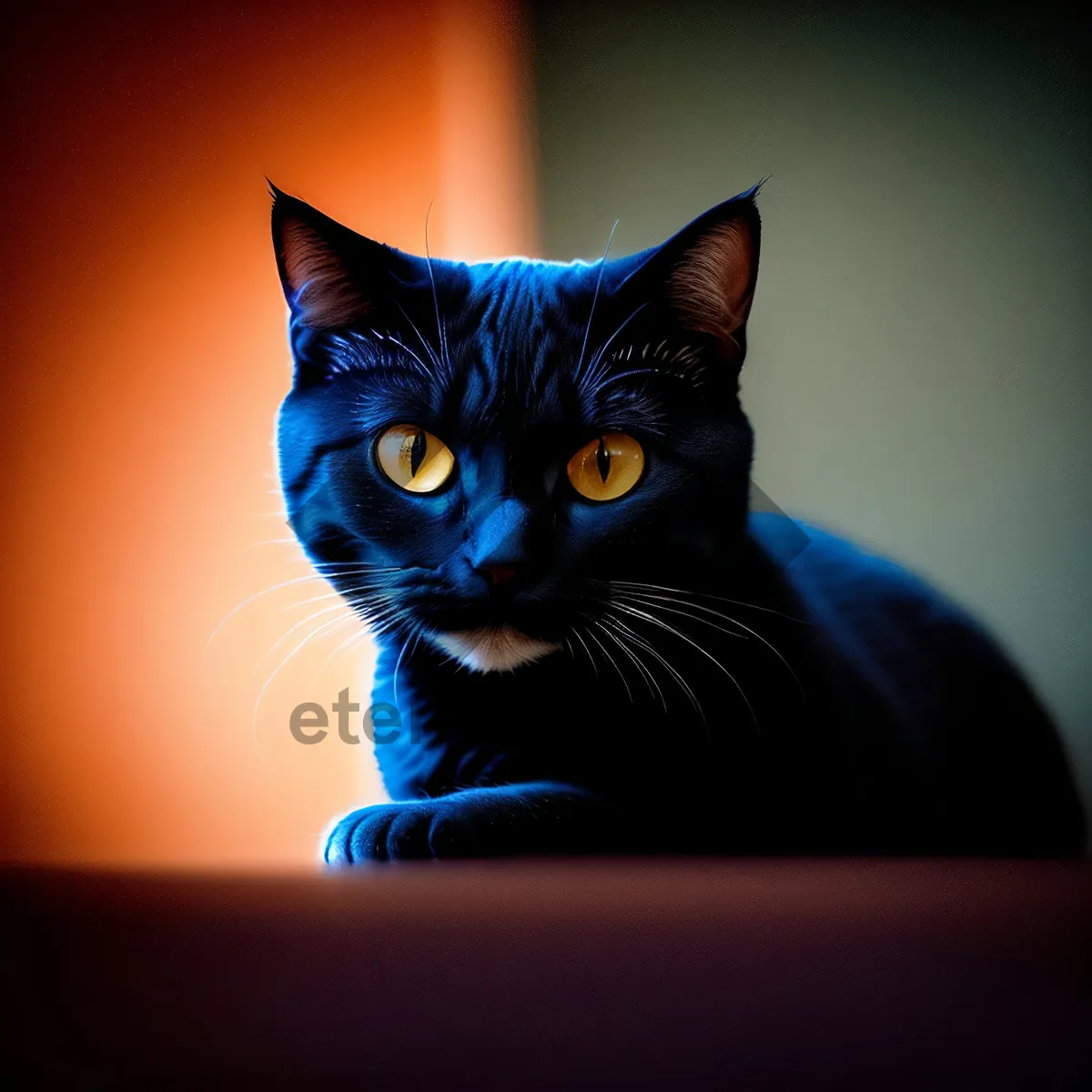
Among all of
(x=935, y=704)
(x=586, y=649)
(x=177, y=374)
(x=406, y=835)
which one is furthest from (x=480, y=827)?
(x=177, y=374)

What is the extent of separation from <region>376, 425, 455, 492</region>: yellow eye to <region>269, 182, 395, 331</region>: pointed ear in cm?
11

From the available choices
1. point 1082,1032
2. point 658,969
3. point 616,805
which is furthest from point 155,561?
point 1082,1032

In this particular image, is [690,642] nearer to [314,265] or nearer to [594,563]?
[594,563]

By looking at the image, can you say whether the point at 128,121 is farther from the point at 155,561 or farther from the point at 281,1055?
the point at 281,1055

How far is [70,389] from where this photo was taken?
3.24ft

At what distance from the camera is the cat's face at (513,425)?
2.47 ft

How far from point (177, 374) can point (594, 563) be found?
21.0 inches

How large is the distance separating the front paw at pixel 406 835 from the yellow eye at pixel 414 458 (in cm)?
26

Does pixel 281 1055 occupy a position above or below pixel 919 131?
below

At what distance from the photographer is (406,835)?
65cm

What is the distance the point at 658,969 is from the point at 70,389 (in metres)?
0.84

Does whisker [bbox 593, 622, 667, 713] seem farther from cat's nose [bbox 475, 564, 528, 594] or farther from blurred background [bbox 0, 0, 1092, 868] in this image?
blurred background [bbox 0, 0, 1092, 868]

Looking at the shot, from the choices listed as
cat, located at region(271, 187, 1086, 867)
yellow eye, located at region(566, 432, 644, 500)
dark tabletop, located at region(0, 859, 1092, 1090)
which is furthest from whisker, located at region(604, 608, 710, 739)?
dark tabletop, located at region(0, 859, 1092, 1090)

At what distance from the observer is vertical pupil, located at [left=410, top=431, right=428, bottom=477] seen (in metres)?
0.78
